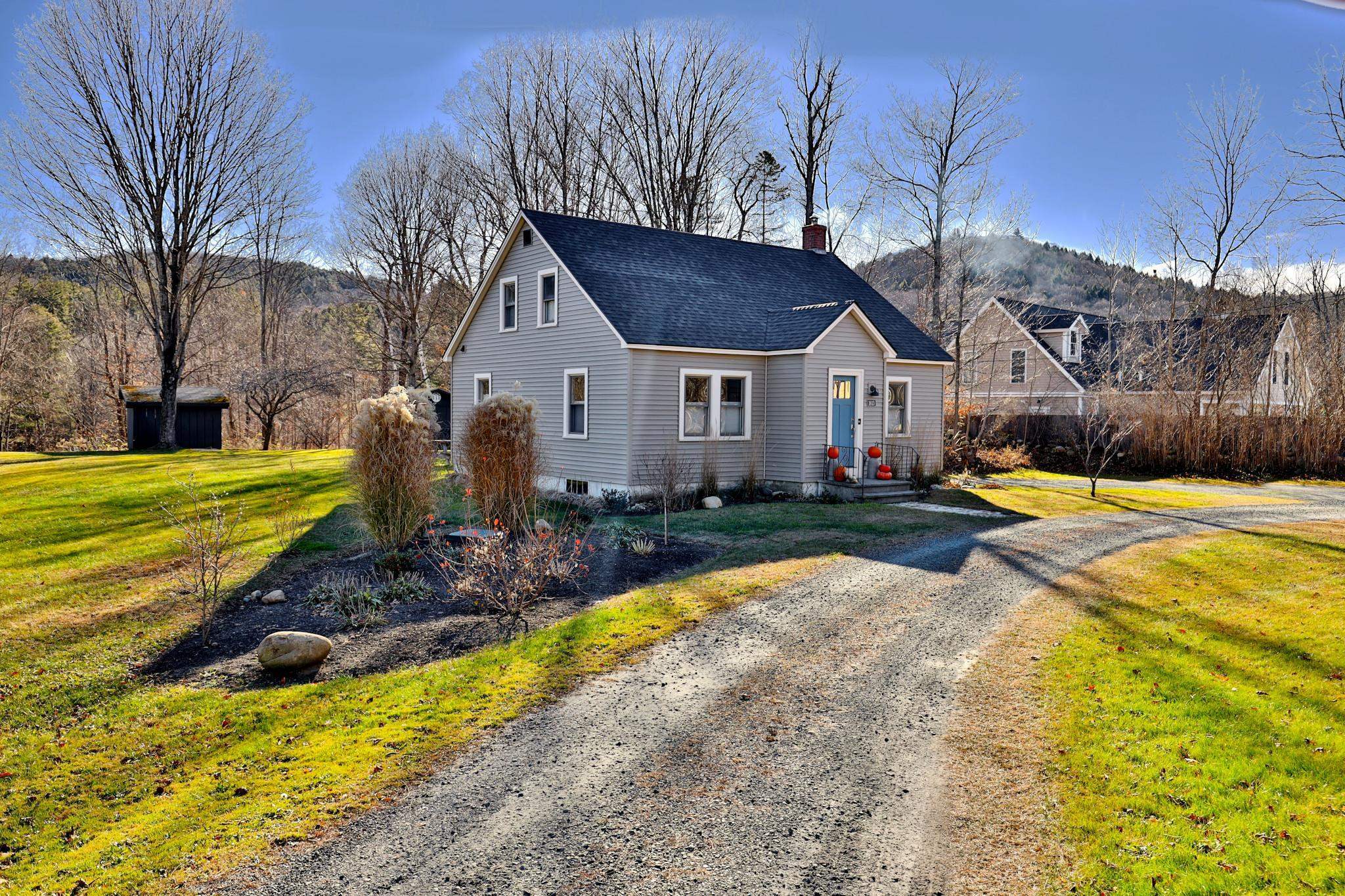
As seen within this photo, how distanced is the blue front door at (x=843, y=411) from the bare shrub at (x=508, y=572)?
9.13 metres

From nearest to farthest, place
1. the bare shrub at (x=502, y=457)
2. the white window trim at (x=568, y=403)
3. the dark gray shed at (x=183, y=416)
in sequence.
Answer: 1. the bare shrub at (x=502, y=457)
2. the white window trim at (x=568, y=403)
3. the dark gray shed at (x=183, y=416)

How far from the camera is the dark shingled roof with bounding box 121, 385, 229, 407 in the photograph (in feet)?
87.2

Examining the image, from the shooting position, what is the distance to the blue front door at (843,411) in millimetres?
17625

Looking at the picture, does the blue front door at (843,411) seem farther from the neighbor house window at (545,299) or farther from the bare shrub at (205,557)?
the bare shrub at (205,557)

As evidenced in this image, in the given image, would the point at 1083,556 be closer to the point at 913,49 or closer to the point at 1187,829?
the point at 1187,829

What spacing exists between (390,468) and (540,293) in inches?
368

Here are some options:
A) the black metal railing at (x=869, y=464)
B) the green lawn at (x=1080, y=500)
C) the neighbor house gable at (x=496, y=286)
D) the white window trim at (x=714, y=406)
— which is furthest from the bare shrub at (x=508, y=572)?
the green lawn at (x=1080, y=500)

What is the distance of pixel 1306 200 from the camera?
17219 millimetres

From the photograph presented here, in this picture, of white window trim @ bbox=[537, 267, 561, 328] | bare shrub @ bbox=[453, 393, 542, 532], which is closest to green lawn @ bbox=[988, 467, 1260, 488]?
white window trim @ bbox=[537, 267, 561, 328]

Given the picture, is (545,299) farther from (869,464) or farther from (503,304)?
(869,464)

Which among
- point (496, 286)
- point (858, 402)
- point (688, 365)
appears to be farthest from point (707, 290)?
point (496, 286)

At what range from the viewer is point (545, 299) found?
18875 mm

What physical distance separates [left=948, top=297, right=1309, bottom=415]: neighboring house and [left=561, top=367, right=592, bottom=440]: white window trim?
656 inches

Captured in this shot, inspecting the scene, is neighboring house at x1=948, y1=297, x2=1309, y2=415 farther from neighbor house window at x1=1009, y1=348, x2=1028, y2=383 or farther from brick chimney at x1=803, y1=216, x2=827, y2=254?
brick chimney at x1=803, y1=216, x2=827, y2=254
